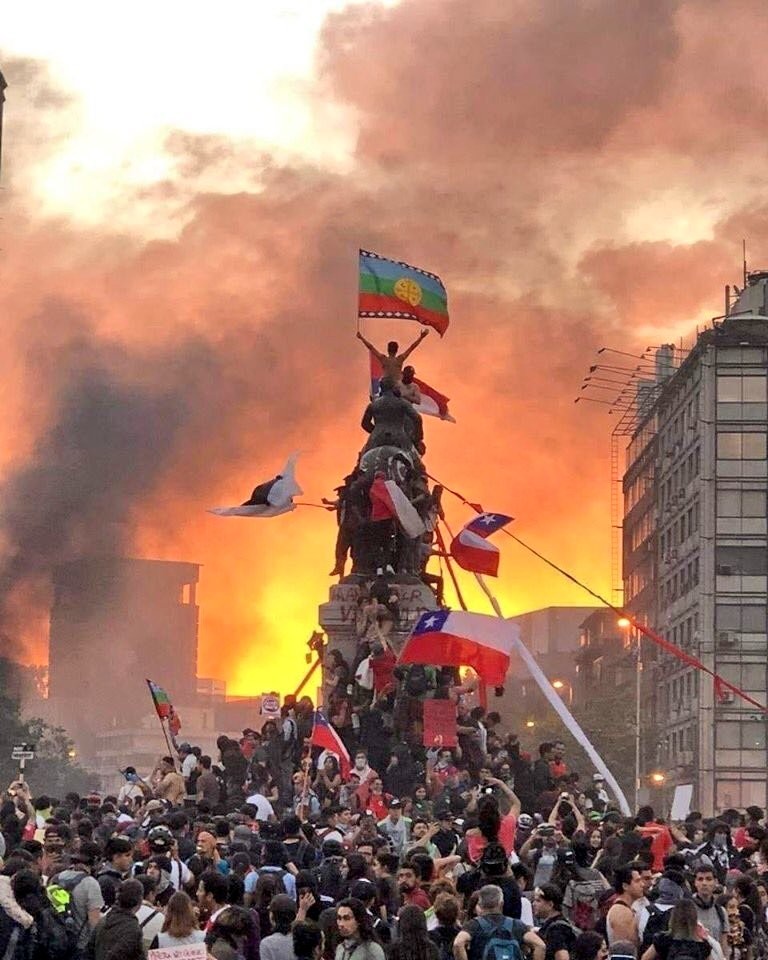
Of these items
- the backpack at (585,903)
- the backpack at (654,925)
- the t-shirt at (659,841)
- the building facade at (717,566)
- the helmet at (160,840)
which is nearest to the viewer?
the backpack at (654,925)

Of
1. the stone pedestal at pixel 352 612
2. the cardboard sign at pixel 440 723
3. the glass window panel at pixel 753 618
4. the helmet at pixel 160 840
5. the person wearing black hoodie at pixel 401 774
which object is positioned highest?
the glass window panel at pixel 753 618

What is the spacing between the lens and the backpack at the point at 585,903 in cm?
1795

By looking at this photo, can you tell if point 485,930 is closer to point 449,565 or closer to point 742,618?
point 449,565

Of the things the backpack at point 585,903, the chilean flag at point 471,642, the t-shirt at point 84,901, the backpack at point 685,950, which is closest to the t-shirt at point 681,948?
the backpack at point 685,950

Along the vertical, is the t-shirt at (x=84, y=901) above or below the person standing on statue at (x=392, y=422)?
below

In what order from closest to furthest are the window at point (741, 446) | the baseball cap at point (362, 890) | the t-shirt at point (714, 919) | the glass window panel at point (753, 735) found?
the baseball cap at point (362, 890), the t-shirt at point (714, 919), the glass window panel at point (753, 735), the window at point (741, 446)

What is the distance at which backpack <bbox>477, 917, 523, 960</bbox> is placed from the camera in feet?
48.6

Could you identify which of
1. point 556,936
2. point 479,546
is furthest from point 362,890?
point 479,546

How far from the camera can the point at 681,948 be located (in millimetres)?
15039

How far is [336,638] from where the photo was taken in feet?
148

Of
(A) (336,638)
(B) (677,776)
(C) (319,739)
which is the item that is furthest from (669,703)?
(C) (319,739)

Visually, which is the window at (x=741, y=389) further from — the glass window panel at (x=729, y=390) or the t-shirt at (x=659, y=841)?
the t-shirt at (x=659, y=841)

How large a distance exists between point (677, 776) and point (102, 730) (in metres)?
75.1

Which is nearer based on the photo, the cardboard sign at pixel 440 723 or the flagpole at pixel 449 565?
the cardboard sign at pixel 440 723
